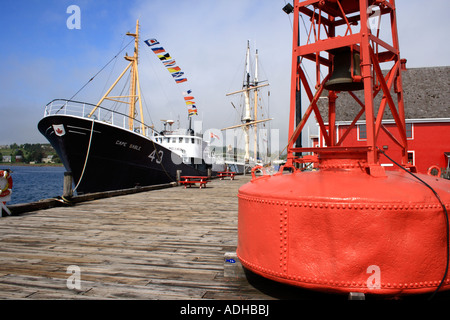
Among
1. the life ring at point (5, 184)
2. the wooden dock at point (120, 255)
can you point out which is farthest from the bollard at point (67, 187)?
the life ring at point (5, 184)

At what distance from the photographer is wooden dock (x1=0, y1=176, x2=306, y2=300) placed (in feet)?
11.7

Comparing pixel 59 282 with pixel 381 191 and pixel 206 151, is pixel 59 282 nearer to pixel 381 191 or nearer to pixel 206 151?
pixel 381 191

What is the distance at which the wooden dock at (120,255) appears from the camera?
3555 millimetres

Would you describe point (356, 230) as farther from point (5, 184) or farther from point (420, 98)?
point (420, 98)

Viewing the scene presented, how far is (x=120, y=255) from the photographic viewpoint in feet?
16.3

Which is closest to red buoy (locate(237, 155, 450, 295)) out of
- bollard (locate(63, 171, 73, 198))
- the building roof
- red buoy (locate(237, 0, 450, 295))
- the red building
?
red buoy (locate(237, 0, 450, 295))

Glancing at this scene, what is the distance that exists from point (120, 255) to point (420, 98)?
27768 mm

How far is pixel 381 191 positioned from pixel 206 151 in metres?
31.1

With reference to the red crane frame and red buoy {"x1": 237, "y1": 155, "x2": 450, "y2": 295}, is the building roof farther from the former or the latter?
red buoy {"x1": 237, "y1": 155, "x2": 450, "y2": 295}

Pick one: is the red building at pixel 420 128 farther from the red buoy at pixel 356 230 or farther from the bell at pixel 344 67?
the red buoy at pixel 356 230

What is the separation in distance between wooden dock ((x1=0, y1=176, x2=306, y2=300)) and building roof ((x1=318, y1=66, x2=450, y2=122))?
20.3m

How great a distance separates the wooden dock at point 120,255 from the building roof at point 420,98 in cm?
2034

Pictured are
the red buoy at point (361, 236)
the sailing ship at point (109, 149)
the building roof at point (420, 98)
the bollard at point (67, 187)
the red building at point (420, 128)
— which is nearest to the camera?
the red buoy at point (361, 236)
